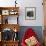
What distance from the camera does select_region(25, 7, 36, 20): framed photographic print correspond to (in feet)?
21.2

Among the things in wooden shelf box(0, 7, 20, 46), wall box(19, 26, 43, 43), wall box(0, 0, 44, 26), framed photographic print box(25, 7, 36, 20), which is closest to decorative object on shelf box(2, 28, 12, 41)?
wooden shelf box(0, 7, 20, 46)

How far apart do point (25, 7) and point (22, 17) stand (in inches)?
16.7

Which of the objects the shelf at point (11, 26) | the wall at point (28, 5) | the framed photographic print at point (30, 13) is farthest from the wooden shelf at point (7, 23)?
the framed photographic print at point (30, 13)

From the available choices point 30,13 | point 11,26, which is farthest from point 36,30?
point 11,26

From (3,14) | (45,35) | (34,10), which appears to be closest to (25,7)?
(34,10)

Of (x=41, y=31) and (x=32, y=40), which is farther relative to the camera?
(x=41, y=31)

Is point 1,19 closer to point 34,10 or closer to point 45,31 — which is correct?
point 34,10

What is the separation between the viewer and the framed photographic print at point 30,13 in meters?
6.47

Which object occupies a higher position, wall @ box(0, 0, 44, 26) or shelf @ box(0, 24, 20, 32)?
wall @ box(0, 0, 44, 26)

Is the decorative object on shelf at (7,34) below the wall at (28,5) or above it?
below

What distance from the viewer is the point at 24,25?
254 inches

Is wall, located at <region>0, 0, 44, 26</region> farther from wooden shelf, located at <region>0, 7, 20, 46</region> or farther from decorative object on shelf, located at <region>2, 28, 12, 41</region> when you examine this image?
decorative object on shelf, located at <region>2, 28, 12, 41</region>

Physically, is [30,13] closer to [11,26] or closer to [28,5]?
[28,5]

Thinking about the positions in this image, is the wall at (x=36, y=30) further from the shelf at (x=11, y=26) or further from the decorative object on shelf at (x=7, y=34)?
the decorative object on shelf at (x=7, y=34)
